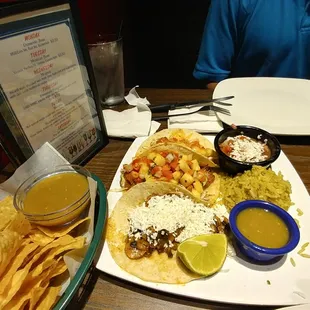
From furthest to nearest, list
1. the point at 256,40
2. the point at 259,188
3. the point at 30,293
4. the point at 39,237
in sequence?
the point at 256,40 → the point at 259,188 → the point at 39,237 → the point at 30,293

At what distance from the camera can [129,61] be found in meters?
5.19

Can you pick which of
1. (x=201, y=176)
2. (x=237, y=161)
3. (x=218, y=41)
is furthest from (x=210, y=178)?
(x=218, y=41)

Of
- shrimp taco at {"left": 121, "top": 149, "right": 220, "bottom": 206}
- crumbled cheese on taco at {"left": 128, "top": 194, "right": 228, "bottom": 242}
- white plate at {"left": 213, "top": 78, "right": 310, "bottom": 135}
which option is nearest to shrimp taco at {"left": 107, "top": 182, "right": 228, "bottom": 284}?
crumbled cheese on taco at {"left": 128, "top": 194, "right": 228, "bottom": 242}

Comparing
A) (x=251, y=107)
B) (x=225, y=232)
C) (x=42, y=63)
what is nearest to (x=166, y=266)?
(x=225, y=232)

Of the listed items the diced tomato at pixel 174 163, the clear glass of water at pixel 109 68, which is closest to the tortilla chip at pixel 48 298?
the diced tomato at pixel 174 163

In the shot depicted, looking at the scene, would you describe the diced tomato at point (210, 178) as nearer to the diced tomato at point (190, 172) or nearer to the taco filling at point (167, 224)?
the diced tomato at point (190, 172)

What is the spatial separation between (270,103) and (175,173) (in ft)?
3.52

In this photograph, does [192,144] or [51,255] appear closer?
[51,255]

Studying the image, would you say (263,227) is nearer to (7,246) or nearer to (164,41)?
(7,246)

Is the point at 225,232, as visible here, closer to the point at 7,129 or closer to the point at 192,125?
the point at 192,125

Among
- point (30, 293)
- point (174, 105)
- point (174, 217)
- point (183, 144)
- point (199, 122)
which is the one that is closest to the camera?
point (30, 293)

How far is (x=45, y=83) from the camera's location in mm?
1324

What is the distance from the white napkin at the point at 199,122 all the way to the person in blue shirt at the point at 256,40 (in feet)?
2.91

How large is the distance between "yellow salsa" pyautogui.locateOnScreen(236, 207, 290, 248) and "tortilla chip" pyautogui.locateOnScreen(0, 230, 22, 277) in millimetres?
904
